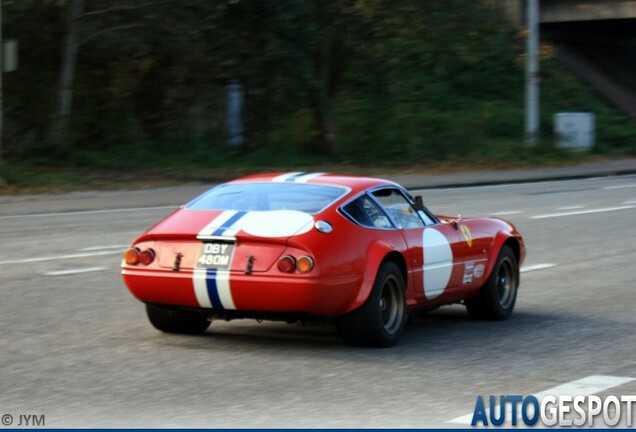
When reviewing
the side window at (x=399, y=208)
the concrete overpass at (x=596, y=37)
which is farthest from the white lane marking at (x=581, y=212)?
the concrete overpass at (x=596, y=37)

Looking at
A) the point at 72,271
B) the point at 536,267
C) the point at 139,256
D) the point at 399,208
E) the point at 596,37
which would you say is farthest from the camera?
the point at 596,37

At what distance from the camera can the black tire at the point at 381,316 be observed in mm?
9109

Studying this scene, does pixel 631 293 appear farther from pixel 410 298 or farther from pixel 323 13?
pixel 323 13

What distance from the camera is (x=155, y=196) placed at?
2655 centimetres

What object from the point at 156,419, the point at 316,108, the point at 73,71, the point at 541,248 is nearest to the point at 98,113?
the point at 73,71

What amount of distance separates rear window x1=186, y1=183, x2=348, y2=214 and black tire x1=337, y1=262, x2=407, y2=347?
27.2 inches

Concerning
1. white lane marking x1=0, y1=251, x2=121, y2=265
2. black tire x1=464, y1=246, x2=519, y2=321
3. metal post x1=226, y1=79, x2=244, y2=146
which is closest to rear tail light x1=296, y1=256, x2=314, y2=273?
black tire x1=464, y1=246, x2=519, y2=321

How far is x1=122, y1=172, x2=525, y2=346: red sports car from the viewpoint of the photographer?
884 cm

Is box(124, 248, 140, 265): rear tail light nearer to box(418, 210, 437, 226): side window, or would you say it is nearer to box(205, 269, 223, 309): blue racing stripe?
box(205, 269, 223, 309): blue racing stripe

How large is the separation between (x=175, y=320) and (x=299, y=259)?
4.62ft

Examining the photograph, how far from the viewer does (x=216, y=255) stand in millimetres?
9000

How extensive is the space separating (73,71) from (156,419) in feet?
91.9

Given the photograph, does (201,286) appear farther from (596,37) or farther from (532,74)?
(596,37)

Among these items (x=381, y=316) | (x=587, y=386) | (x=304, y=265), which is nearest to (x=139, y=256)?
(x=304, y=265)
